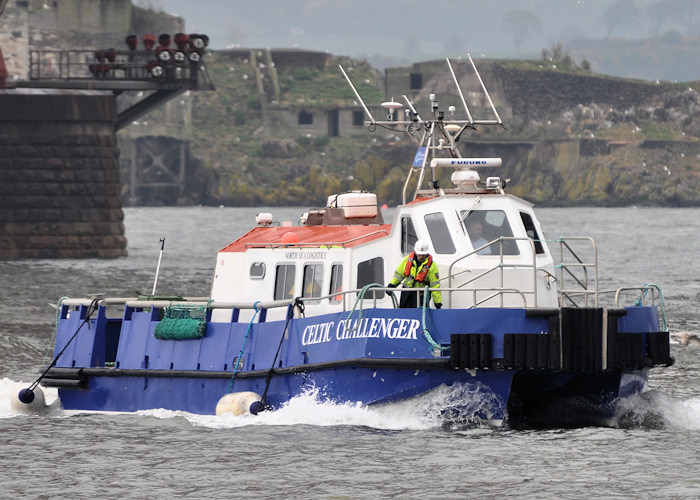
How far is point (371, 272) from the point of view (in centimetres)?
1958

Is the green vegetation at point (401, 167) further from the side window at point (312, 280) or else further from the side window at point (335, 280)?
A: the side window at point (335, 280)

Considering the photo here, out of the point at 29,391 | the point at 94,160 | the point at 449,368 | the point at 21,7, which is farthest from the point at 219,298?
the point at 21,7

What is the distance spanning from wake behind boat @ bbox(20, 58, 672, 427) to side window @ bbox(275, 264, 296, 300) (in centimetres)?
2

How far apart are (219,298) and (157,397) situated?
5.66 ft

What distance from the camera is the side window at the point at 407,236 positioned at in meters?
19.4

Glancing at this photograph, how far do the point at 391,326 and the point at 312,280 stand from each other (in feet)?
7.96

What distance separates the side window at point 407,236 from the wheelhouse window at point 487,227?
2.27ft

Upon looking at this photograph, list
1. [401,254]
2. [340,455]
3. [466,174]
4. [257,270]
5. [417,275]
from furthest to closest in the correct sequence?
[257,270]
[466,174]
[401,254]
[417,275]
[340,455]

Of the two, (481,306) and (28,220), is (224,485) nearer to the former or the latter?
(481,306)

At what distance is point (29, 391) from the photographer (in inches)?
846

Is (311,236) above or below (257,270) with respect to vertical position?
above

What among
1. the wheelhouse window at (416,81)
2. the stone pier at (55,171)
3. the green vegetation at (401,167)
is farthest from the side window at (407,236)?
the wheelhouse window at (416,81)

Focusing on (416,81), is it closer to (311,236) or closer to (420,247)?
(311,236)

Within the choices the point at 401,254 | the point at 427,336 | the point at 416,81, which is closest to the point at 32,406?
the point at 401,254
